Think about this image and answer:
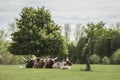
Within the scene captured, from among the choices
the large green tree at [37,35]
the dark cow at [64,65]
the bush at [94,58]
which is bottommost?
the bush at [94,58]

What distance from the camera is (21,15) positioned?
163 feet

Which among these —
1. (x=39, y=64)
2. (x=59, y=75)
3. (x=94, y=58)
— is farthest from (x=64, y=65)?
(x=94, y=58)

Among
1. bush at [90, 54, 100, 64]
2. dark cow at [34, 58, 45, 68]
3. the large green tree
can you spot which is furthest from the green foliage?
dark cow at [34, 58, 45, 68]

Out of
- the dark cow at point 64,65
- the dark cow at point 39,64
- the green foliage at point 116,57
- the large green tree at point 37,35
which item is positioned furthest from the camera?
the green foliage at point 116,57

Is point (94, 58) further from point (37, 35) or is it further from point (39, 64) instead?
point (39, 64)

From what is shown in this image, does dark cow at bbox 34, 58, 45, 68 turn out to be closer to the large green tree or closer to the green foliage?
the large green tree

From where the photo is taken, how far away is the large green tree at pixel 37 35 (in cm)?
4722

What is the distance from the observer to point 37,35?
47406mm

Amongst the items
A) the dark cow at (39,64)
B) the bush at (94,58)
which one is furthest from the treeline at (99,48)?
the dark cow at (39,64)

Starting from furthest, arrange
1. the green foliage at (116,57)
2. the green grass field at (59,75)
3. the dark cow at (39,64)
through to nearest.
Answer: the green foliage at (116,57) → the dark cow at (39,64) → the green grass field at (59,75)

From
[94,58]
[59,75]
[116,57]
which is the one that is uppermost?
[59,75]

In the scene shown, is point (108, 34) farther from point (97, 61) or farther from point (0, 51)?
point (0, 51)

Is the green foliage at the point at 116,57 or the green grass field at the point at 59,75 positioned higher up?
the green grass field at the point at 59,75

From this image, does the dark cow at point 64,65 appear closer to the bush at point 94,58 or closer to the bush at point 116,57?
the bush at point 116,57
